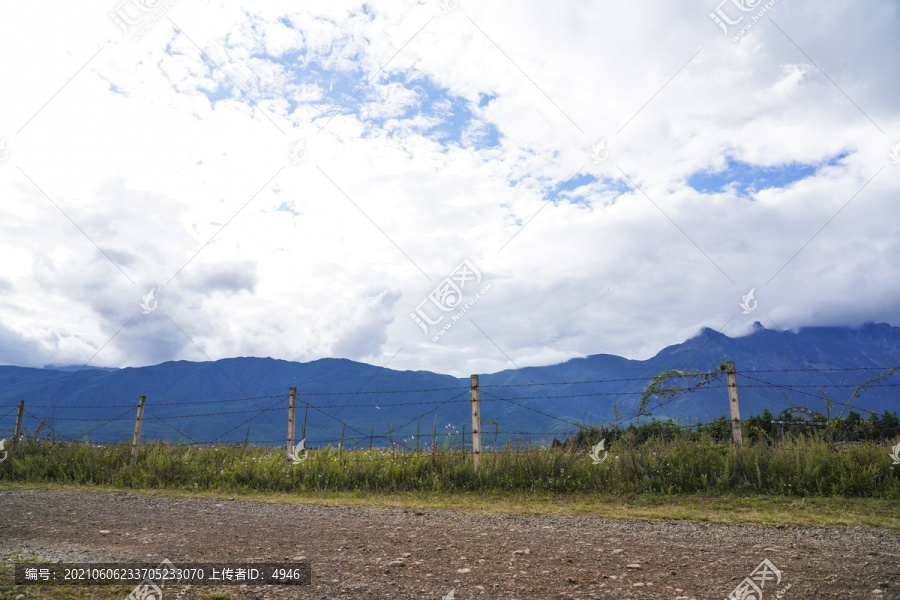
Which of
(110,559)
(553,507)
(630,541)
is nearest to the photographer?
(110,559)

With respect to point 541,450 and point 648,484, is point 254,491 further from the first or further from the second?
point 648,484

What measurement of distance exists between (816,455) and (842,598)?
721 centimetres

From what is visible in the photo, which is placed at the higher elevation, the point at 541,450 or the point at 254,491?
the point at 541,450

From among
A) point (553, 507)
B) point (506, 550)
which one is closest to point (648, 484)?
point (553, 507)

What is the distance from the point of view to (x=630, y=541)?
6363mm

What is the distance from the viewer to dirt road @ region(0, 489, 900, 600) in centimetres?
455

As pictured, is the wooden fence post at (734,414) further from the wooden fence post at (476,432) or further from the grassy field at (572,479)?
the wooden fence post at (476,432)
